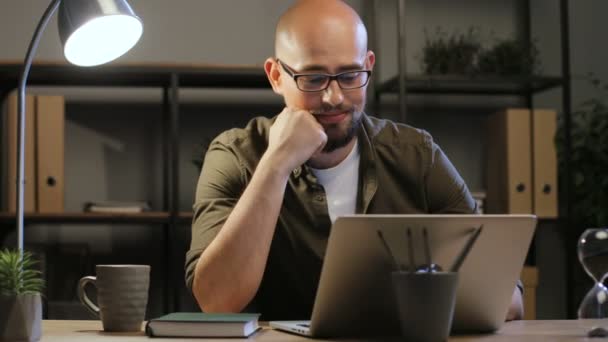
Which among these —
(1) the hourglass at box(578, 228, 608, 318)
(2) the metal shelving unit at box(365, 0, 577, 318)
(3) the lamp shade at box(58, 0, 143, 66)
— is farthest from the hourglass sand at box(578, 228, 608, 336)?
(2) the metal shelving unit at box(365, 0, 577, 318)

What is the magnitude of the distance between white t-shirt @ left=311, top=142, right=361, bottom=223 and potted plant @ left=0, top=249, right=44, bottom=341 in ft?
2.62

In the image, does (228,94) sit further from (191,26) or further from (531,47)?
(531,47)

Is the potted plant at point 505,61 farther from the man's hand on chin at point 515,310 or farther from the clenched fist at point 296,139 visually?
the man's hand on chin at point 515,310

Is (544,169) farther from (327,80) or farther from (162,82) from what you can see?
(327,80)

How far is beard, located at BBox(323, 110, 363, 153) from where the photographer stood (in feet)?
6.03

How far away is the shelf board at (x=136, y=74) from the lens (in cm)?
318

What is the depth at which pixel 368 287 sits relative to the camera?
117cm

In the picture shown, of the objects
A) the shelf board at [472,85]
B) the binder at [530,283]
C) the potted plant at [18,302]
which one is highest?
the shelf board at [472,85]

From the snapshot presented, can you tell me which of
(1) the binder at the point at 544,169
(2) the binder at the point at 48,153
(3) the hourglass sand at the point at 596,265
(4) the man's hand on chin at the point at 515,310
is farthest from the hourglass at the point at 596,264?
(2) the binder at the point at 48,153

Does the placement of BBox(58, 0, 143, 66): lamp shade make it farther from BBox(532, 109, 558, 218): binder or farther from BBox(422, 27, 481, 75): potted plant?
BBox(532, 109, 558, 218): binder

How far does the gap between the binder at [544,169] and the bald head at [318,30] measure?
1.68 m

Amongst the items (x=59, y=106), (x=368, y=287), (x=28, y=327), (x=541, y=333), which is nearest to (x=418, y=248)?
(x=368, y=287)

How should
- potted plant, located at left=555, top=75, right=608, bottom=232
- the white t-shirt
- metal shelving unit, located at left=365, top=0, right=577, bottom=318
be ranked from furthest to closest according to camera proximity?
potted plant, located at left=555, top=75, right=608, bottom=232
metal shelving unit, located at left=365, top=0, right=577, bottom=318
the white t-shirt

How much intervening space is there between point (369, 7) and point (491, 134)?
28.7 inches
